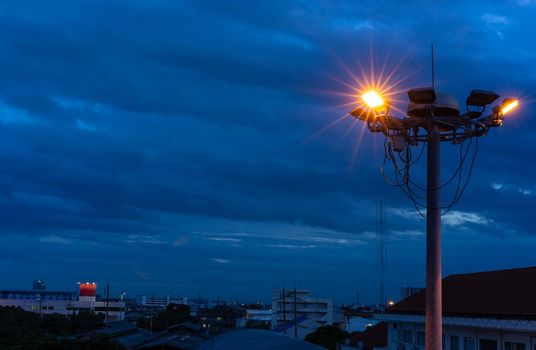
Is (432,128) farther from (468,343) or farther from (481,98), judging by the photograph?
(468,343)

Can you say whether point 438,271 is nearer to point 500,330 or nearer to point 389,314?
point 500,330

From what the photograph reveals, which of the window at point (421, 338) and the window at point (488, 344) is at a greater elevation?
the window at point (488, 344)

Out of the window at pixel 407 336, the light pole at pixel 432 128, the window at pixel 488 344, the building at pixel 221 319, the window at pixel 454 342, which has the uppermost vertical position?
the light pole at pixel 432 128

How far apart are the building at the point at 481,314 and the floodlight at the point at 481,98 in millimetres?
12063

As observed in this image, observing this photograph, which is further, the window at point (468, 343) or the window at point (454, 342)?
the window at point (454, 342)

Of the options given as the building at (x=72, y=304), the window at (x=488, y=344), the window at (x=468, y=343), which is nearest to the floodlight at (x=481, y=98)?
the window at (x=488, y=344)

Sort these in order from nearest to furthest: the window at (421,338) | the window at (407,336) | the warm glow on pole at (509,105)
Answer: the warm glow on pole at (509,105)
the window at (421,338)
the window at (407,336)

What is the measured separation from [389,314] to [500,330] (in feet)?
38.3

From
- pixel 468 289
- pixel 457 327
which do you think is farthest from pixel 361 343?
pixel 457 327

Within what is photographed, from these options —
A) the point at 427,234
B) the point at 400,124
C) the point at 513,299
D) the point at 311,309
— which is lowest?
the point at 311,309

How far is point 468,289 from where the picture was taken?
96.0ft

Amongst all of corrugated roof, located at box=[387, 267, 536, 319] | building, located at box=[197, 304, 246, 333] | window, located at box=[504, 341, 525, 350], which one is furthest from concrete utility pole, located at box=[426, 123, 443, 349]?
building, located at box=[197, 304, 246, 333]

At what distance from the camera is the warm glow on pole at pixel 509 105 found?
35.3ft

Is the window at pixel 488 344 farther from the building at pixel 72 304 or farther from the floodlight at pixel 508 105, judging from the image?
the building at pixel 72 304
